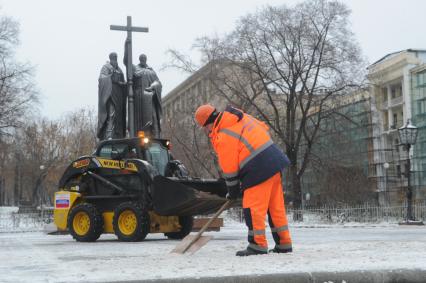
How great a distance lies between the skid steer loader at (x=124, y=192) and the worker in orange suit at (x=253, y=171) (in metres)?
4.26

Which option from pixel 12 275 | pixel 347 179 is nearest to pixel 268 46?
pixel 347 179

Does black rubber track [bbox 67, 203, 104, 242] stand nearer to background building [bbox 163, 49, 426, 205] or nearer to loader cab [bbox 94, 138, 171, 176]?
loader cab [bbox 94, 138, 171, 176]

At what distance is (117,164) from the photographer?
1277 cm

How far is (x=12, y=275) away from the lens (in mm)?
5070

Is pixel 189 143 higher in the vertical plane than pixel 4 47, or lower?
lower

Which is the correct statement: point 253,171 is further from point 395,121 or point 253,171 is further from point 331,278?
point 395,121

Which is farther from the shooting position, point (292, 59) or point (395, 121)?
point (395, 121)

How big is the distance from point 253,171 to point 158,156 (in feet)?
22.3

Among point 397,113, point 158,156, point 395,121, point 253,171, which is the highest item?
point 397,113

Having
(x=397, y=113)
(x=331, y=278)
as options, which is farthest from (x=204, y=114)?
(x=397, y=113)

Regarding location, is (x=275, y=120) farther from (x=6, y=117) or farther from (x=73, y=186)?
(x=73, y=186)

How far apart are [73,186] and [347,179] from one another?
938 inches

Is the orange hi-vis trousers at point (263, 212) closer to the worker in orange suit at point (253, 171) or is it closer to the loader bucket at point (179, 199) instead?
the worker in orange suit at point (253, 171)

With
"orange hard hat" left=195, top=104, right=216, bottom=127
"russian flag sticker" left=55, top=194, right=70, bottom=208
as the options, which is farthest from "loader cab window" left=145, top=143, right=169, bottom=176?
"orange hard hat" left=195, top=104, right=216, bottom=127
